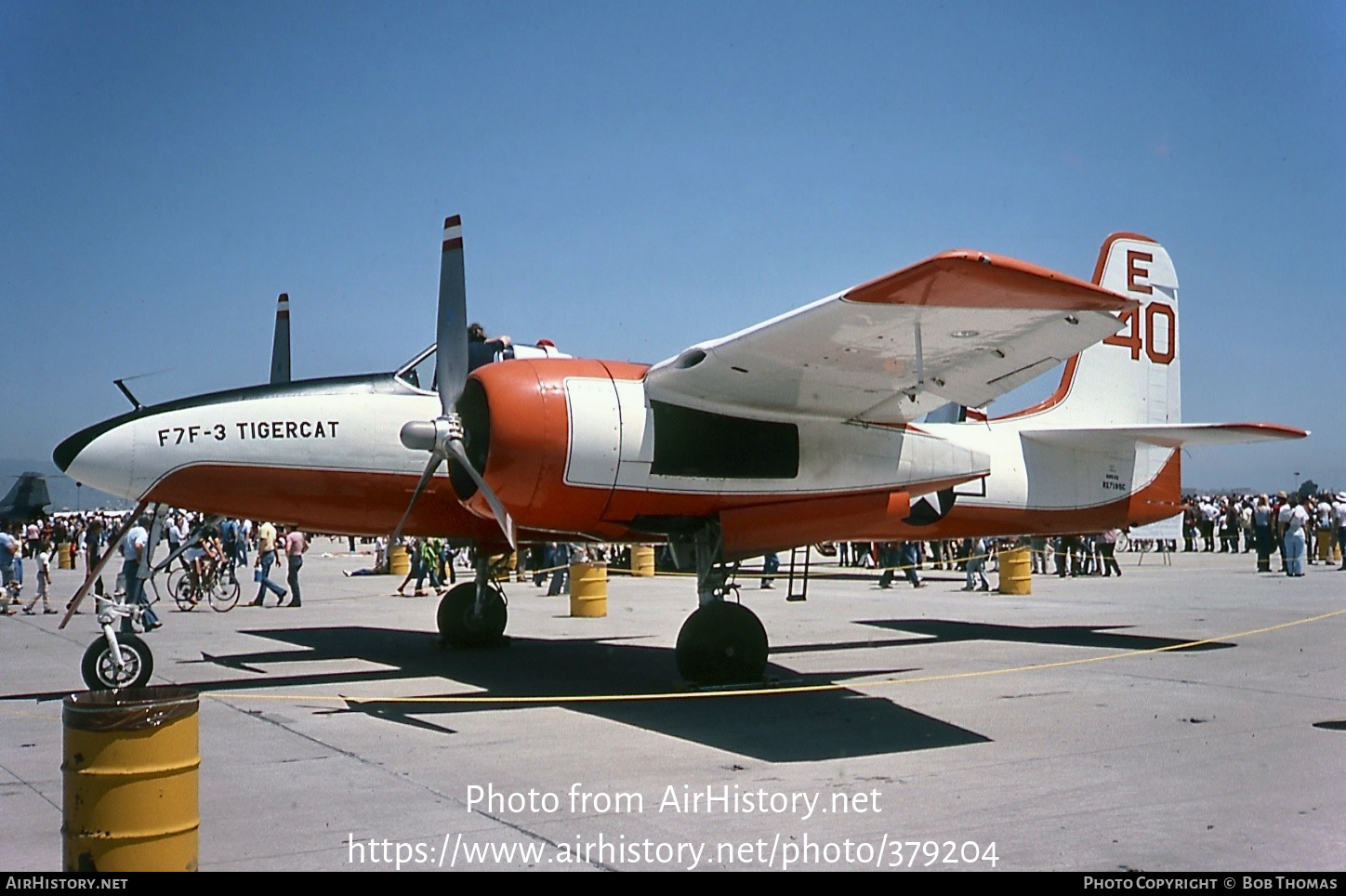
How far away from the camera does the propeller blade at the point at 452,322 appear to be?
986 cm

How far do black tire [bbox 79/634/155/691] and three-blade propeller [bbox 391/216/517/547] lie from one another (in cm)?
266

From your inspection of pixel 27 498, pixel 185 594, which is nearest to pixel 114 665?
pixel 185 594

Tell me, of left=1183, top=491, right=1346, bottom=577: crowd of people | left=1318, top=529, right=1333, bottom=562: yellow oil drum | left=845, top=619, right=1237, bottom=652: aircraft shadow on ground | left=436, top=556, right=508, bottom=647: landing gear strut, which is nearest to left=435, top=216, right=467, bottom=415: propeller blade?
left=436, top=556, right=508, bottom=647: landing gear strut

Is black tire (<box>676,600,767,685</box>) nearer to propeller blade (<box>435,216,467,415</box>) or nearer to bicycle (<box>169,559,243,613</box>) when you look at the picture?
propeller blade (<box>435,216,467,415</box>)

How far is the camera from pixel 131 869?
14.5 ft

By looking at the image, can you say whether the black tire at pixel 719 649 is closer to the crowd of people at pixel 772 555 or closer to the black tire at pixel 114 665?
the black tire at pixel 114 665

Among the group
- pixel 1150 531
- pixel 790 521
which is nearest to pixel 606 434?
pixel 790 521

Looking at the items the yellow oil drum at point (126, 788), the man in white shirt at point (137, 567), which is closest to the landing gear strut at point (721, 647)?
the man in white shirt at point (137, 567)

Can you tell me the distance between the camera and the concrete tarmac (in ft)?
17.8

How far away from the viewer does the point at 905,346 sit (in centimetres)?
890

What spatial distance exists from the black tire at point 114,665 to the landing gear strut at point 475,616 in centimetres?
432

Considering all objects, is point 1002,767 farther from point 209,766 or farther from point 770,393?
point 209,766

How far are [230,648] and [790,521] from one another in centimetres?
796
